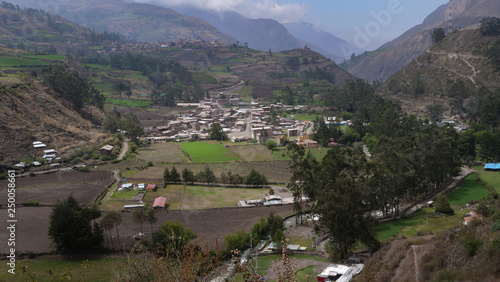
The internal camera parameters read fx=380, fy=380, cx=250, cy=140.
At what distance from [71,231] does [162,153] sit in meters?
27.6

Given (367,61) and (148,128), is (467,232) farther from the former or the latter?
(367,61)

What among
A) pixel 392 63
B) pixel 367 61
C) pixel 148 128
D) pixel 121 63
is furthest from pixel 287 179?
pixel 367 61

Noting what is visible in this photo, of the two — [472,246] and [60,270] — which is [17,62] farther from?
[472,246]

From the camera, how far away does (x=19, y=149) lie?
39469 millimetres

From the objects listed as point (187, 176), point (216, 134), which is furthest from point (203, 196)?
point (216, 134)

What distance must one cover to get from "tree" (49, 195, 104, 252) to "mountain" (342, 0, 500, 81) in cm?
15057

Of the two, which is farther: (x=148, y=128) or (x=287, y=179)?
(x=148, y=128)

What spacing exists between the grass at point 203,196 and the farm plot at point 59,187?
509 cm

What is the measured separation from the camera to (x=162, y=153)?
4834cm

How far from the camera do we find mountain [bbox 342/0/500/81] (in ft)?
497

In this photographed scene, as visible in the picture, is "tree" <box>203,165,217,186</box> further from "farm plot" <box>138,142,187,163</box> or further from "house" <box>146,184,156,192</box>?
"farm plot" <box>138,142,187,163</box>

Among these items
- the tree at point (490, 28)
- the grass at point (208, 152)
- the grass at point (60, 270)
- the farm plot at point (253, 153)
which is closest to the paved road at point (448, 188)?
the farm plot at point (253, 153)

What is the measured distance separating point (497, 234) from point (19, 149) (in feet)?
137

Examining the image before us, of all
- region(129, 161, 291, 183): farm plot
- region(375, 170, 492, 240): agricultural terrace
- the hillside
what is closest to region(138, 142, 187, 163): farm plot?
region(129, 161, 291, 183): farm plot
